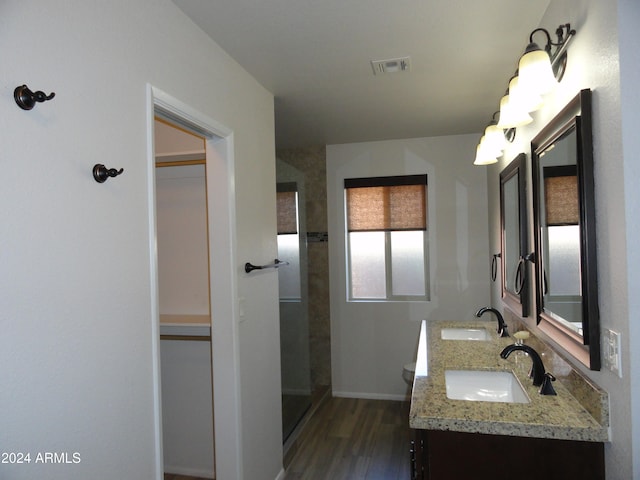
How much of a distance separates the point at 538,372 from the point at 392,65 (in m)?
1.68

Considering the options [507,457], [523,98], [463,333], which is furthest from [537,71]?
[463,333]

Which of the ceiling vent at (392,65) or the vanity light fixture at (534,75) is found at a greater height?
the ceiling vent at (392,65)

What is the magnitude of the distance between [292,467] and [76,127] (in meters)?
2.64

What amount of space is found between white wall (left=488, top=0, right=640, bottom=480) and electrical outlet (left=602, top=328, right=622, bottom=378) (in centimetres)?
2

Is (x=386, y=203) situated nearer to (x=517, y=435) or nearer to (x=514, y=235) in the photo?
(x=514, y=235)

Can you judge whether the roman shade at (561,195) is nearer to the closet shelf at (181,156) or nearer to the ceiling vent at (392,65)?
the ceiling vent at (392,65)

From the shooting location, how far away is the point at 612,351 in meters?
1.26

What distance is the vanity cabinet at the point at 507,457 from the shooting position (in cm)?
137

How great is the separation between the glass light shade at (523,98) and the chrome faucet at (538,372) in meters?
0.92

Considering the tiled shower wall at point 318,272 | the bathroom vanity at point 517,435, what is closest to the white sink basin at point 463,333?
the bathroom vanity at point 517,435

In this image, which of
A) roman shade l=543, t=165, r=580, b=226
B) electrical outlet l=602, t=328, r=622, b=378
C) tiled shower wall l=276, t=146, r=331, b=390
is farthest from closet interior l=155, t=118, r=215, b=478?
electrical outlet l=602, t=328, r=622, b=378

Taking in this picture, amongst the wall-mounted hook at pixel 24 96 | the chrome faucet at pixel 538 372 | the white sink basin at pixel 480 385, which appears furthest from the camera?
the white sink basin at pixel 480 385

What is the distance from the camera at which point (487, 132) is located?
2.53 m

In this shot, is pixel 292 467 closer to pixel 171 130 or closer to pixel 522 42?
pixel 171 130
